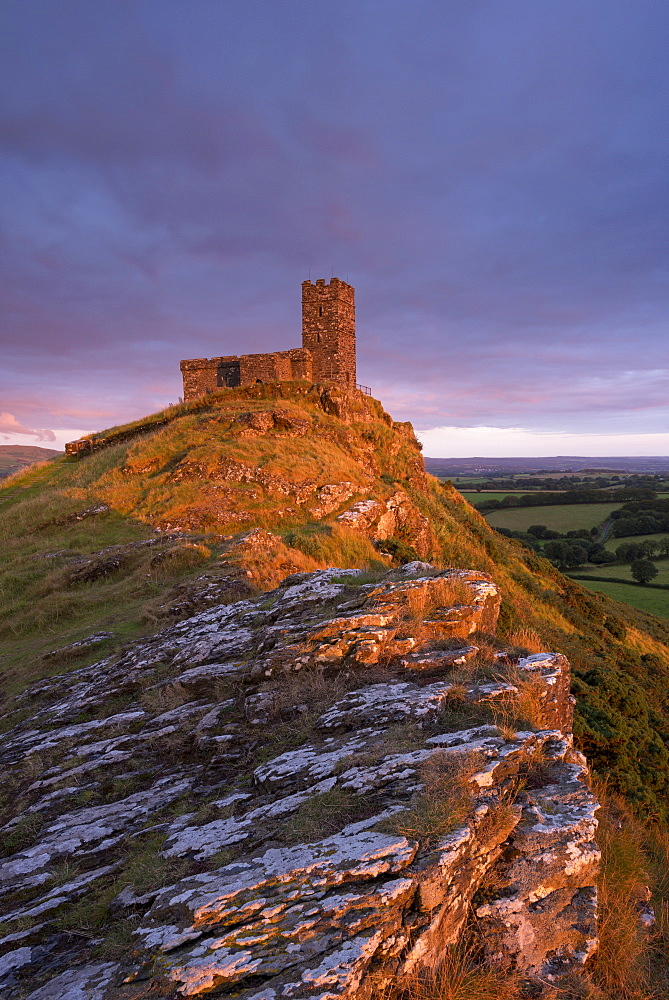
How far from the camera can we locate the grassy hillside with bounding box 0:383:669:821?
34.6ft

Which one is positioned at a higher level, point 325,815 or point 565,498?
point 325,815

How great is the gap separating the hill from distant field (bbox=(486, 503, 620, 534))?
206 feet

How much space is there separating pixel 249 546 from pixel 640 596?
5449cm

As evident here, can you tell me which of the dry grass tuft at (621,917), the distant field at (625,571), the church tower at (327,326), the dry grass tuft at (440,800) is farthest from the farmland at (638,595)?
the dry grass tuft at (440,800)

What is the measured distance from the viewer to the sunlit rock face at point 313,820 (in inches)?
124

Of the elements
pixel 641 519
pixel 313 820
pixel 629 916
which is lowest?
pixel 641 519

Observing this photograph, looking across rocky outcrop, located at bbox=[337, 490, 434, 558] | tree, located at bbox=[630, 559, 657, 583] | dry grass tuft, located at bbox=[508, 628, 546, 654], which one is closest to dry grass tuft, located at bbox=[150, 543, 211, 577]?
rocky outcrop, located at bbox=[337, 490, 434, 558]

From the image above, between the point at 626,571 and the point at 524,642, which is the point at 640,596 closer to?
the point at 626,571

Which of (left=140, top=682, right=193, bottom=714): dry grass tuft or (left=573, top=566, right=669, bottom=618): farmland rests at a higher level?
(left=140, top=682, right=193, bottom=714): dry grass tuft

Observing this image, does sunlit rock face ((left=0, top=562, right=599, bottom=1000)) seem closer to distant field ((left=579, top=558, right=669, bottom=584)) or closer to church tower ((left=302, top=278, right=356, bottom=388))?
church tower ((left=302, top=278, right=356, bottom=388))

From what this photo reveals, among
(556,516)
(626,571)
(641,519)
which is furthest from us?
(556,516)

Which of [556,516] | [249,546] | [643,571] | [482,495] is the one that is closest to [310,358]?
[249,546]

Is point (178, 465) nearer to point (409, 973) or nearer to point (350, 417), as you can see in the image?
point (350, 417)

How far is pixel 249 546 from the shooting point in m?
13.9
